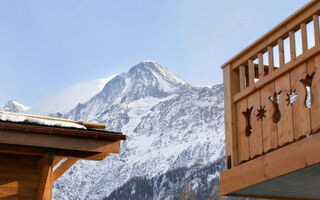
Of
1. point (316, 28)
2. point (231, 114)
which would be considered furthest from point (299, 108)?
point (231, 114)

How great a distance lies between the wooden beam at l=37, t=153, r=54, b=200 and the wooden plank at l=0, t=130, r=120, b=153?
17 centimetres

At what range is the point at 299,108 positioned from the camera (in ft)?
12.9

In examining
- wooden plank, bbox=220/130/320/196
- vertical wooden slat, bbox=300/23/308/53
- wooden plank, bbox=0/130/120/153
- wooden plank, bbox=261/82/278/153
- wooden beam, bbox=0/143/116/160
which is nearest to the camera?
wooden plank, bbox=220/130/320/196

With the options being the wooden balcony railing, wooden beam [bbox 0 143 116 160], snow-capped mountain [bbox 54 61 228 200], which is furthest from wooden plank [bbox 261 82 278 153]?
snow-capped mountain [bbox 54 61 228 200]

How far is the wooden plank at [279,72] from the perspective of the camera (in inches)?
153

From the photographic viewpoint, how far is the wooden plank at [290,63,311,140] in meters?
3.84

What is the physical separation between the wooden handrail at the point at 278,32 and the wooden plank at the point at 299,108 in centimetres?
36

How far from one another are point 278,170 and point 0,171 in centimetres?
344

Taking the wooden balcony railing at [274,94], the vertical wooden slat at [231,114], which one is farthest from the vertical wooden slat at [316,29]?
the vertical wooden slat at [231,114]

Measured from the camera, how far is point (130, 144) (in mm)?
171750

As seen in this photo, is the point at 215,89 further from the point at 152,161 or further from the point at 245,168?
the point at 245,168

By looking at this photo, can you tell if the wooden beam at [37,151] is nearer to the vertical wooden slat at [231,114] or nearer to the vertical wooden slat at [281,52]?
the vertical wooden slat at [231,114]

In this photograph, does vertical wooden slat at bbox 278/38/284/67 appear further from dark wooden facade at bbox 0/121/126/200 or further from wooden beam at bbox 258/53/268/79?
dark wooden facade at bbox 0/121/126/200

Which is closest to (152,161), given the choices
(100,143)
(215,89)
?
(215,89)
